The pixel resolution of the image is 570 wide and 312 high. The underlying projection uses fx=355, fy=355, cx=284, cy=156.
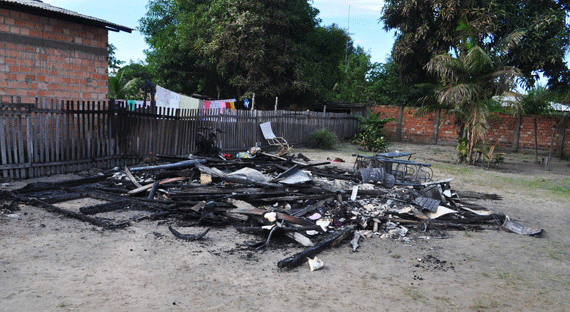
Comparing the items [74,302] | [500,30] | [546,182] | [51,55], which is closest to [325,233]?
[74,302]

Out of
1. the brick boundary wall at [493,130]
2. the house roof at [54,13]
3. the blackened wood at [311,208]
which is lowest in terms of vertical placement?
the blackened wood at [311,208]

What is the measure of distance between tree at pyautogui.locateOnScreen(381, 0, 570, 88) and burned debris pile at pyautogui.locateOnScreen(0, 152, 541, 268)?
964cm

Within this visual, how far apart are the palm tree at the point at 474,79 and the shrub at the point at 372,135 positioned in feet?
15.7

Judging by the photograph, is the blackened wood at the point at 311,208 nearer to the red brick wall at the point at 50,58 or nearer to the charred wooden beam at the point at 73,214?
the charred wooden beam at the point at 73,214

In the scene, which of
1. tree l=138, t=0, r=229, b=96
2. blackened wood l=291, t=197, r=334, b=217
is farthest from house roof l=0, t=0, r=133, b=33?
tree l=138, t=0, r=229, b=96

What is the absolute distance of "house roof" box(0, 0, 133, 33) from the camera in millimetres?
8117

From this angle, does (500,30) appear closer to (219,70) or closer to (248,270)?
(219,70)

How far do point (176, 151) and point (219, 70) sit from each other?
12607 millimetres

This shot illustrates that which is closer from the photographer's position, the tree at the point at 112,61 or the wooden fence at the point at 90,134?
the wooden fence at the point at 90,134

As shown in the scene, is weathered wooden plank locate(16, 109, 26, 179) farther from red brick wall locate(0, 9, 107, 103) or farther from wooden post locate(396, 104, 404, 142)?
wooden post locate(396, 104, 404, 142)

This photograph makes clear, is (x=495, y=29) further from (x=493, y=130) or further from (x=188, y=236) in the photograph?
(x=188, y=236)

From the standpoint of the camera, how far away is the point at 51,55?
29.5 ft

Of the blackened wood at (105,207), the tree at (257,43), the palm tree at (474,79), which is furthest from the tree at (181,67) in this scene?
the blackened wood at (105,207)

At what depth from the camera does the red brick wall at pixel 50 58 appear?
8391 millimetres
